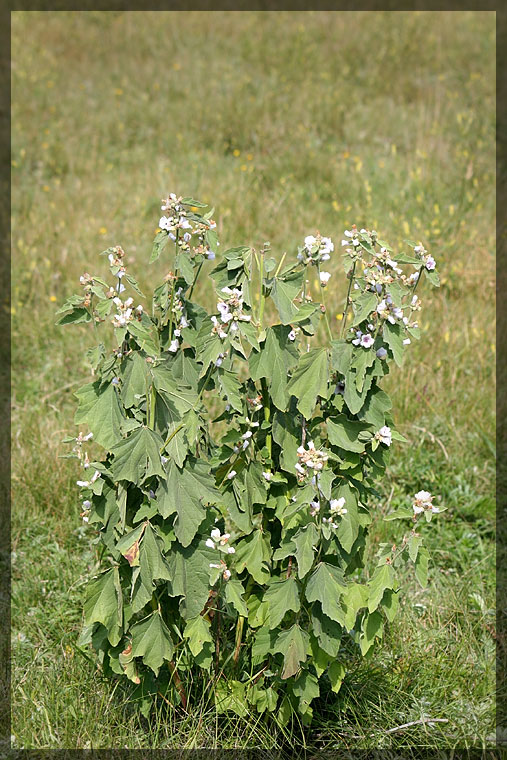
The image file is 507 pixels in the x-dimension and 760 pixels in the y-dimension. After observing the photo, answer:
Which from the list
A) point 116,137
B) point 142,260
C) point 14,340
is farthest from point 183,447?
point 116,137

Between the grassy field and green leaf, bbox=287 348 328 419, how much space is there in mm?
1038

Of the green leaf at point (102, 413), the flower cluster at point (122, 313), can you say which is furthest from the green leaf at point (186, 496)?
the flower cluster at point (122, 313)

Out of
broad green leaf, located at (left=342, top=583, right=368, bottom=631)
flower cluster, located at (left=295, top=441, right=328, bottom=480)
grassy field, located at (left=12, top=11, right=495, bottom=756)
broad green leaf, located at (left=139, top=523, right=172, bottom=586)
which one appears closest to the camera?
flower cluster, located at (left=295, top=441, right=328, bottom=480)

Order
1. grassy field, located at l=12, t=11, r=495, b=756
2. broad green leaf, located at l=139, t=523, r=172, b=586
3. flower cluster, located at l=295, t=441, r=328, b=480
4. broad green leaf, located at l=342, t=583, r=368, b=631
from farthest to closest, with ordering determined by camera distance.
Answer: grassy field, located at l=12, t=11, r=495, b=756
broad green leaf, located at l=342, t=583, r=368, b=631
broad green leaf, located at l=139, t=523, r=172, b=586
flower cluster, located at l=295, t=441, r=328, b=480

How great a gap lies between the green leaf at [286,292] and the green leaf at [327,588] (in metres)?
0.67

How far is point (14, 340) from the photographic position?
484cm

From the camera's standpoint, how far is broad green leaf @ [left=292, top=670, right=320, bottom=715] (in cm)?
217

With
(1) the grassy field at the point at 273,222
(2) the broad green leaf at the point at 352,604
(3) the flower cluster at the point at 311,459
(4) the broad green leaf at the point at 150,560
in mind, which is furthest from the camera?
(1) the grassy field at the point at 273,222

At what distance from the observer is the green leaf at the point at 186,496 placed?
1966 mm

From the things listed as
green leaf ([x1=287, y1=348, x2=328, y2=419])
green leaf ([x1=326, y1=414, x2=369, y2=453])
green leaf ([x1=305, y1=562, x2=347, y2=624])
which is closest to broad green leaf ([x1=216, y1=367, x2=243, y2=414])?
green leaf ([x1=287, y1=348, x2=328, y2=419])

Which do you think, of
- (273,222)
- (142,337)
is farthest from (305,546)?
(273,222)

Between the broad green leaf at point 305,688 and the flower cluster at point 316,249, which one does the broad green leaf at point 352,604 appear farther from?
the flower cluster at point 316,249

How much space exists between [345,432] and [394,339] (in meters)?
0.28

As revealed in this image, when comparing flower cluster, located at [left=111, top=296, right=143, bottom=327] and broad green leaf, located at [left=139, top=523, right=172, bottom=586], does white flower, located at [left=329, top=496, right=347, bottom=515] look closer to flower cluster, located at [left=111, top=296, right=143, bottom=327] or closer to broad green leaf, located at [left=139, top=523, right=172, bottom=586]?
broad green leaf, located at [left=139, top=523, right=172, bottom=586]
